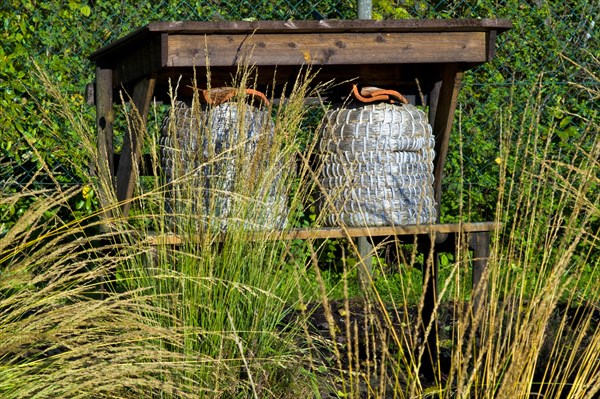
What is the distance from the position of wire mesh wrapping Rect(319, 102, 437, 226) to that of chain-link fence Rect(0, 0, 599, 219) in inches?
49.7

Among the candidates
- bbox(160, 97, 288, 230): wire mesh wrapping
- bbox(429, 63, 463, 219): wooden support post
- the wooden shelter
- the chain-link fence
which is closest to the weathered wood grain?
the wooden shelter

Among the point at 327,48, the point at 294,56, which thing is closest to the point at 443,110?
the point at 327,48

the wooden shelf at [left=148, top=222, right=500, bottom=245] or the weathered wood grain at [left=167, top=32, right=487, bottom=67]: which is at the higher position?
the weathered wood grain at [left=167, top=32, right=487, bottom=67]

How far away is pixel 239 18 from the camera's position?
17.9 feet

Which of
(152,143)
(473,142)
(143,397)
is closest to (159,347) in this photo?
(143,397)

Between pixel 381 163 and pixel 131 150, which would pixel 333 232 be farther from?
pixel 131 150

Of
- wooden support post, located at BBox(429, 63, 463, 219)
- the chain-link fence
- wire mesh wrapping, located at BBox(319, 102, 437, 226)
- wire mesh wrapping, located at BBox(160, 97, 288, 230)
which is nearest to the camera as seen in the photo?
wire mesh wrapping, located at BBox(160, 97, 288, 230)

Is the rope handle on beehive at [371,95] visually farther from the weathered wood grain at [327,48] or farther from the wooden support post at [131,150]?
the wooden support post at [131,150]

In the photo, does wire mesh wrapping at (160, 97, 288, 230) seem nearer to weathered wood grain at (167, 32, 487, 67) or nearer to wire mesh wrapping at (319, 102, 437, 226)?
weathered wood grain at (167, 32, 487, 67)

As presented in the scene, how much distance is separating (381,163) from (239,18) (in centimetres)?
197

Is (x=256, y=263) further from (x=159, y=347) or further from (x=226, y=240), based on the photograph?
(x=159, y=347)

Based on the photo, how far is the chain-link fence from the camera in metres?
5.08

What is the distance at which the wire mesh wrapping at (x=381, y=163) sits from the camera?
378 cm

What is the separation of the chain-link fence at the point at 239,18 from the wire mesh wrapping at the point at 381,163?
49.7 inches
